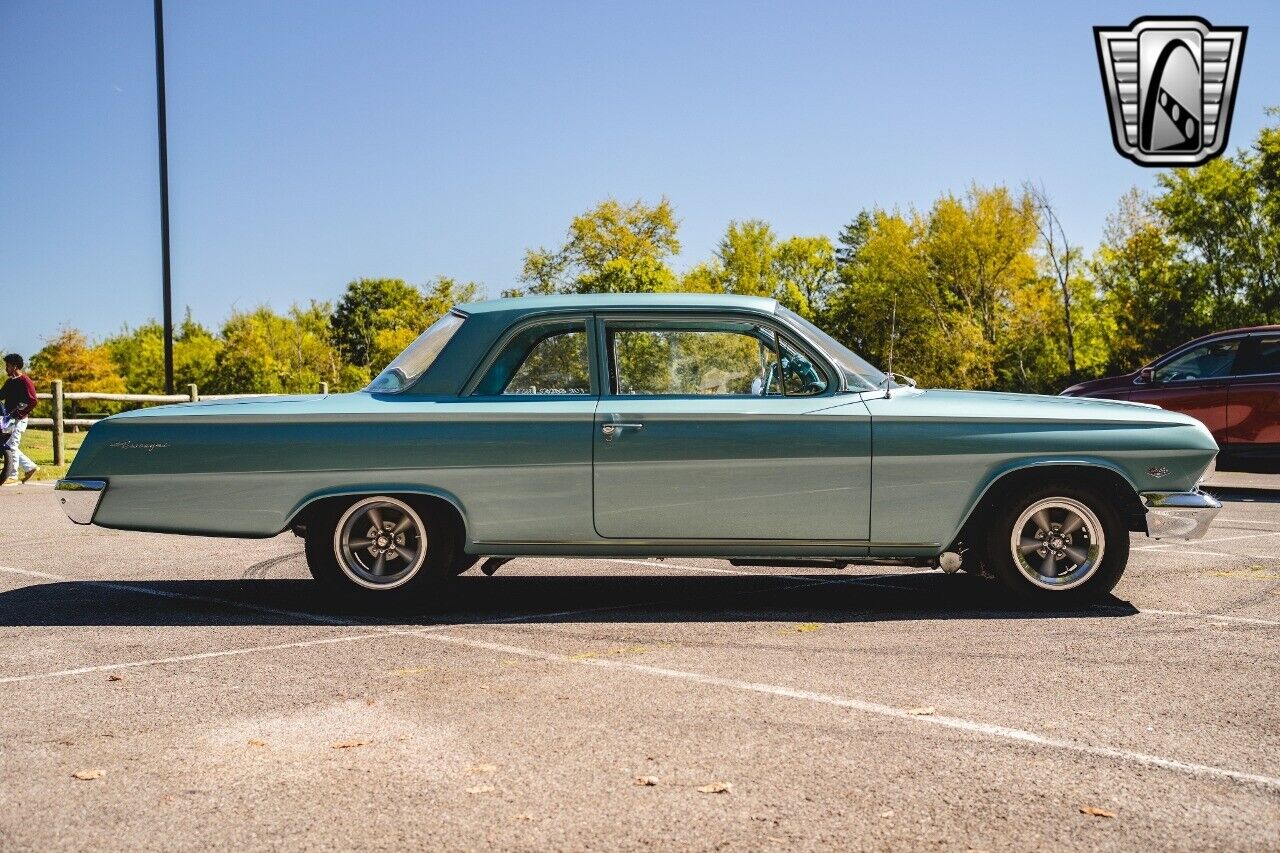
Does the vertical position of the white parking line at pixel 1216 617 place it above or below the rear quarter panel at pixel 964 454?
below

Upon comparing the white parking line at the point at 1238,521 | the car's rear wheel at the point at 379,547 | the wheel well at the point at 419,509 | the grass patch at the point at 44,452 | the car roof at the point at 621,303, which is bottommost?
the grass patch at the point at 44,452

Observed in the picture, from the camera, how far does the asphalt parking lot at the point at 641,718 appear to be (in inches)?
133

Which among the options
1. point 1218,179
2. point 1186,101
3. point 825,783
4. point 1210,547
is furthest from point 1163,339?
point 825,783

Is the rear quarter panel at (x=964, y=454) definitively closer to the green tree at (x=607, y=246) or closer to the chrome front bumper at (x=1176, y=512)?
the chrome front bumper at (x=1176, y=512)

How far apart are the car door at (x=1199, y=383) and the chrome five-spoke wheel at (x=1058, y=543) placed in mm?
8353

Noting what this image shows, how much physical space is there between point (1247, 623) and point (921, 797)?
3.61m

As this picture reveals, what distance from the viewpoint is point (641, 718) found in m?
4.48

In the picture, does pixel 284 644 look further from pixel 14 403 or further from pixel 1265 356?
pixel 14 403

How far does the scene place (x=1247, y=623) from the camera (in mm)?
6324

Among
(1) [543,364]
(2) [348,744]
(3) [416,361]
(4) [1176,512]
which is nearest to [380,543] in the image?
(3) [416,361]

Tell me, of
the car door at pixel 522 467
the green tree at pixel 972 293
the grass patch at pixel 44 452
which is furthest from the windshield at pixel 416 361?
the green tree at pixel 972 293

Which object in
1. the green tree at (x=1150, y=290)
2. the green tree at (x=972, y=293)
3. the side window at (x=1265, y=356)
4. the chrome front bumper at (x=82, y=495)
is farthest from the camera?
the green tree at (x=972, y=293)

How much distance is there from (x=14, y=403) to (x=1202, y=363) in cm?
1531
